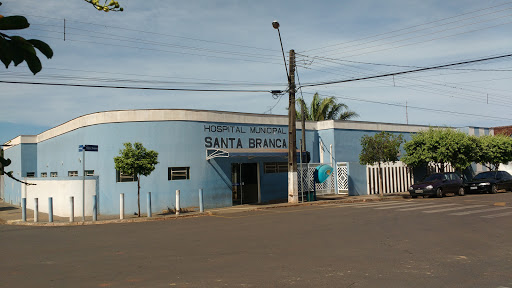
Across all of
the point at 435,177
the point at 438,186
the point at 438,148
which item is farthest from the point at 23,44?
the point at 438,148

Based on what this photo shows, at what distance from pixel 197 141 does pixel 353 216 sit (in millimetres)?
9584

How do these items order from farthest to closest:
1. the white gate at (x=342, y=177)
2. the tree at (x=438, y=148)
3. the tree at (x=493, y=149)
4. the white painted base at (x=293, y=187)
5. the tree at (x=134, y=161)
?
the tree at (x=493, y=149), the tree at (x=438, y=148), the white gate at (x=342, y=177), the white painted base at (x=293, y=187), the tree at (x=134, y=161)

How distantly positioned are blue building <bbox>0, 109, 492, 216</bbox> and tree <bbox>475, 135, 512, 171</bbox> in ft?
37.5

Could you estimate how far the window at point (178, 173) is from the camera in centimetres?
2198

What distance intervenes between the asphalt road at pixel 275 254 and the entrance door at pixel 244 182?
8440 millimetres

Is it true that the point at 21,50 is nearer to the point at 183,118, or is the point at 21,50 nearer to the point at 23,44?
the point at 23,44

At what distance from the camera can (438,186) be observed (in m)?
25.4

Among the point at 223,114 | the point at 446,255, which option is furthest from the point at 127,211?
the point at 446,255

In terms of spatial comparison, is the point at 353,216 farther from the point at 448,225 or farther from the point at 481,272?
the point at 481,272

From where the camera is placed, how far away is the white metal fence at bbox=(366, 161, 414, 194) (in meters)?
29.6

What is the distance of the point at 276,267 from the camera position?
26.8ft

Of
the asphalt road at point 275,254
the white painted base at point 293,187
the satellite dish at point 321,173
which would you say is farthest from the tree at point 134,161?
the satellite dish at point 321,173

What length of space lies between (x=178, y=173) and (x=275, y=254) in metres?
13.5

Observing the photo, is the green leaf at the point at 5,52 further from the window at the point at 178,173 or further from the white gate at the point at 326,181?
the white gate at the point at 326,181
